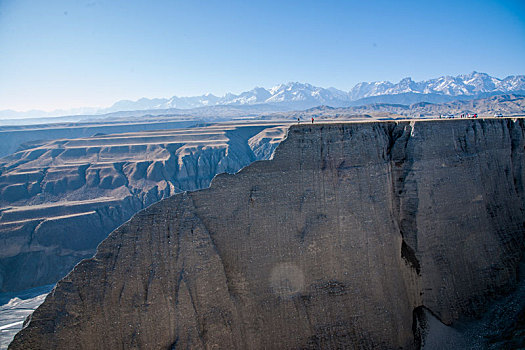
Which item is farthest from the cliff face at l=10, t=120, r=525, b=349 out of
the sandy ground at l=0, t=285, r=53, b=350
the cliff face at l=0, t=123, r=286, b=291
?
the cliff face at l=0, t=123, r=286, b=291

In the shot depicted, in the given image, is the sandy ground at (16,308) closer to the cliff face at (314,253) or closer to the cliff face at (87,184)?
the cliff face at (87,184)

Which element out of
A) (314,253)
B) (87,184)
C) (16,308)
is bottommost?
(16,308)

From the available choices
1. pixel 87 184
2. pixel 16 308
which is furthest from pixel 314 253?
pixel 87 184

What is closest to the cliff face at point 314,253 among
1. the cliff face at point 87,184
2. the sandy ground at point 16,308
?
the sandy ground at point 16,308

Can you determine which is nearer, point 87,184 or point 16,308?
point 16,308

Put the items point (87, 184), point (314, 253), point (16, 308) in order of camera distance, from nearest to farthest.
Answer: point (314, 253) < point (16, 308) < point (87, 184)

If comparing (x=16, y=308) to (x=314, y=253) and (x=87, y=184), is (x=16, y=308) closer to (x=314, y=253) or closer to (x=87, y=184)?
(x=87, y=184)

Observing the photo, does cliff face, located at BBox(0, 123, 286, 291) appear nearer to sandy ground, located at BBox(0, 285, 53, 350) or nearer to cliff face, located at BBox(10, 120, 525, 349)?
sandy ground, located at BBox(0, 285, 53, 350)
